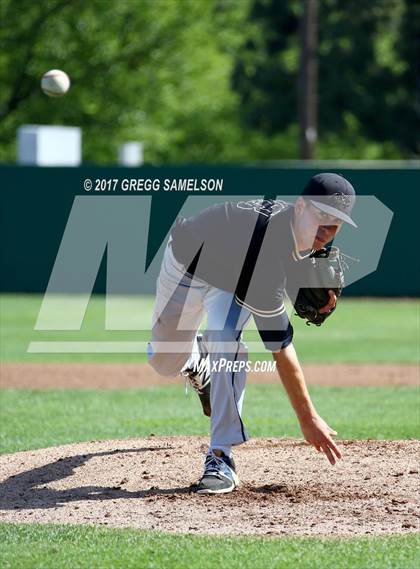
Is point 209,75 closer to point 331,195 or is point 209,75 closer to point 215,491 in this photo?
point 215,491

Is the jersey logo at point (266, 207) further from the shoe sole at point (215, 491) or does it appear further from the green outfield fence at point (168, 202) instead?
the green outfield fence at point (168, 202)

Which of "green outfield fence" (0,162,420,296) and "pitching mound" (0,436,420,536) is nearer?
"pitching mound" (0,436,420,536)

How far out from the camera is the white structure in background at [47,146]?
2302cm

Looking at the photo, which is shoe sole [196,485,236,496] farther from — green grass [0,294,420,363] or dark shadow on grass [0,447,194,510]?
green grass [0,294,420,363]

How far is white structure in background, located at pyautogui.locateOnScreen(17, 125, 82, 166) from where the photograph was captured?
2302 centimetres

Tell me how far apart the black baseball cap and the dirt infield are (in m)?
5.78

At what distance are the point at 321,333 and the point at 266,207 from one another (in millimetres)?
10322

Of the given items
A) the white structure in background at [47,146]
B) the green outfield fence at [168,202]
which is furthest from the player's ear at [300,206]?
the white structure in background at [47,146]

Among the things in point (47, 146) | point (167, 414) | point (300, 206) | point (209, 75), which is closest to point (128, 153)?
point (47, 146)

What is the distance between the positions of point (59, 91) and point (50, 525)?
12.6m

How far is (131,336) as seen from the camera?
1515 cm

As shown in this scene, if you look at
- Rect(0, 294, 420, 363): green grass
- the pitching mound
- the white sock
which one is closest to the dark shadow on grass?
the pitching mound

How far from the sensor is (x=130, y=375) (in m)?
11.8

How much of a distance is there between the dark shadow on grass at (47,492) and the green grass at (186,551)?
23.5 inches
